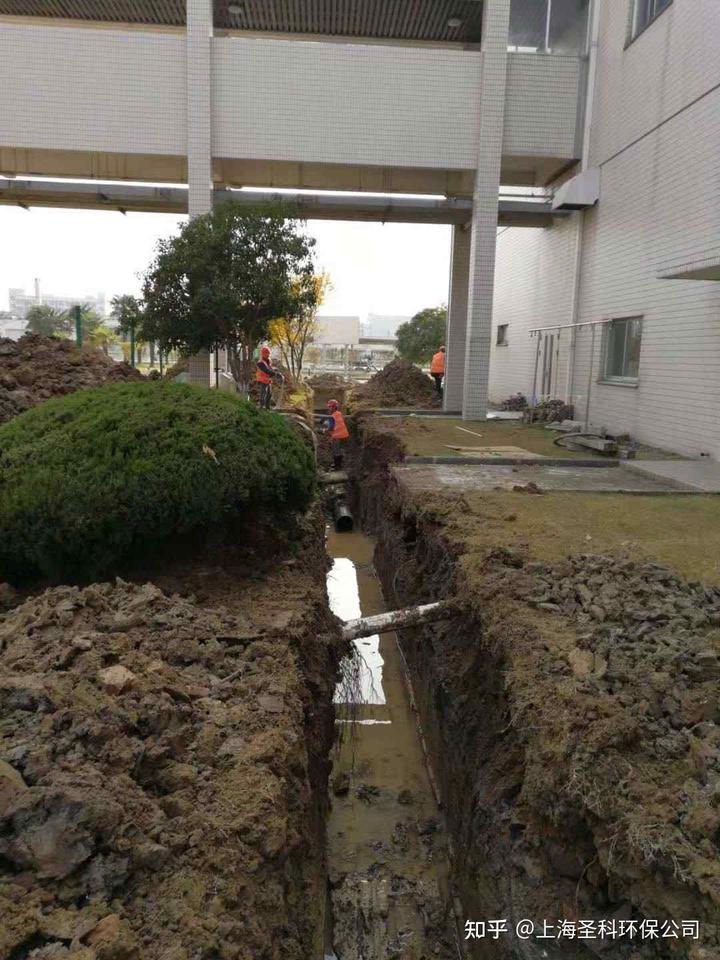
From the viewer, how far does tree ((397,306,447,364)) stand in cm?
3922

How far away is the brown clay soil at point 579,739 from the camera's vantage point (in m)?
2.83

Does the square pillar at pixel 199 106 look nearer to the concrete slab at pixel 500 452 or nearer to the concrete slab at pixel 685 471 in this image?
the concrete slab at pixel 500 452

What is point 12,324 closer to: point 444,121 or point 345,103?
point 345,103

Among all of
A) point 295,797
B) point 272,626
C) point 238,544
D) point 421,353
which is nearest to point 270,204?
point 238,544

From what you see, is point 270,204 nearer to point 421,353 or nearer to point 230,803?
point 230,803

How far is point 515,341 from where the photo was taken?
20.7 m

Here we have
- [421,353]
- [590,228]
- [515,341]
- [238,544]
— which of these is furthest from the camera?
[421,353]

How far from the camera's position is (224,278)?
13.1 meters

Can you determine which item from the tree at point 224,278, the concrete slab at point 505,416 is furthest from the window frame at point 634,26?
the concrete slab at point 505,416

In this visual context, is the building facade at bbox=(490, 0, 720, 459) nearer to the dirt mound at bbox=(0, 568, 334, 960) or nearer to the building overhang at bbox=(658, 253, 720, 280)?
the building overhang at bbox=(658, 253, 720, 280)

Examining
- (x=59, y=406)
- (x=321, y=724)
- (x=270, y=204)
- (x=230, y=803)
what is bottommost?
(x=321, y=724)

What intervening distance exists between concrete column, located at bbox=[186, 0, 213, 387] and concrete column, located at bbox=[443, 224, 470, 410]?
6.14m

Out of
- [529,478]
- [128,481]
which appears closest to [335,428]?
[529,478]

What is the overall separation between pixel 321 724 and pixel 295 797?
121 cm
